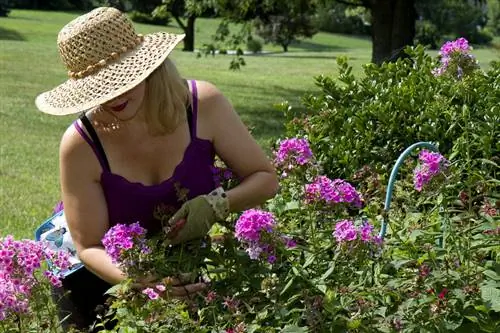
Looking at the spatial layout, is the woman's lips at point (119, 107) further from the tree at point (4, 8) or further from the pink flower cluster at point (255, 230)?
the tree at point (4, 8)

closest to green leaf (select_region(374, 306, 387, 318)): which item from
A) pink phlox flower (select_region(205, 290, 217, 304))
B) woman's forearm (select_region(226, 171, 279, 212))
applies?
pink phlox flower (select_region(205, 290, 217, 304))

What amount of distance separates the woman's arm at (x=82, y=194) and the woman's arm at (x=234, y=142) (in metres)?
0.35

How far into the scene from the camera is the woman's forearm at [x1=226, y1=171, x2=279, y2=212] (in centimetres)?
268

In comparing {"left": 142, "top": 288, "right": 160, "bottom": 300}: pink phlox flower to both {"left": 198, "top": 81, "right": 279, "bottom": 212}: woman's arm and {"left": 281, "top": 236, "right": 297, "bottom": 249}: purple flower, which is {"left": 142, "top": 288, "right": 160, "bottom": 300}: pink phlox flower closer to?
{"left": 281, "top": 236, "right": 297, "bottom": 249}: purple flower

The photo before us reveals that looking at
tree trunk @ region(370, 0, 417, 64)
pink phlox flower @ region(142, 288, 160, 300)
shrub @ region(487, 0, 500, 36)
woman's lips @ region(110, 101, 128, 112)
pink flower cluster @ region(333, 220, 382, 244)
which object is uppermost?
woman's lips @ region(110, 101, 128, 112)

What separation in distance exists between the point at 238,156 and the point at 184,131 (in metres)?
0.17

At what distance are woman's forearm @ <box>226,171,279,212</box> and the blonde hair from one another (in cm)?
26

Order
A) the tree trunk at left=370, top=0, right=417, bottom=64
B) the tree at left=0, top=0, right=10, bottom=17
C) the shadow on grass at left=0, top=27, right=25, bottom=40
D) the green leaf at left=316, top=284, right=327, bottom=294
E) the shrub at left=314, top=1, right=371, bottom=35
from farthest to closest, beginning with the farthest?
the shrub at left=314, top=1, right=371, bottom=35 < the tree at left=0, top=0, right=10, bottom=17 < the shadow on grass at left=0, top=27, right=25, bottom=40 < the tree trunk at left=370, top=0, right=417, bottom=64 < the green leaf at left=316, top=284, right=327, bottom=294

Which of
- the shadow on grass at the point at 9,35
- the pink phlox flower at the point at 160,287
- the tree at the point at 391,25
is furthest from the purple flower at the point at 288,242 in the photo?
the shadow on grass at the point at 9,35

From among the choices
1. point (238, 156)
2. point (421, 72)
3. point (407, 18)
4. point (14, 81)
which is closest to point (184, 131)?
point (238, 156)

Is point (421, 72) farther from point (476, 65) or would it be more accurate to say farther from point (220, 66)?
point (220, 66)

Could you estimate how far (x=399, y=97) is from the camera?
4.11 metres

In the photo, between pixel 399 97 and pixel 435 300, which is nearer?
pixel 435 300

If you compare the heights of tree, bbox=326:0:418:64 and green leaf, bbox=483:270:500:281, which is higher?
green leaf, bbox=483:270:500:281
